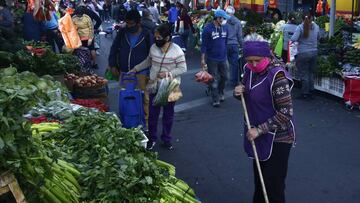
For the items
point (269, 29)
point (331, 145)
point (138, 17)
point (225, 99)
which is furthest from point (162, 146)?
point (269, 29)

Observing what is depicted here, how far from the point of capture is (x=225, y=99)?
36.1 feet

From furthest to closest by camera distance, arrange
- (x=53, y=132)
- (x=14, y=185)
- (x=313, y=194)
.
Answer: (x=313, y=194)
(x=53, y=132)
(x=14, y=185)

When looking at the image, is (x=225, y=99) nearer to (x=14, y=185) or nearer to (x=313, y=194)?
(x=313, y=194)

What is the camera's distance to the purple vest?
4543 mm

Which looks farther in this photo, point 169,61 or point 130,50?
point 130,50

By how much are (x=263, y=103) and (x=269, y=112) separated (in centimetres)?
10

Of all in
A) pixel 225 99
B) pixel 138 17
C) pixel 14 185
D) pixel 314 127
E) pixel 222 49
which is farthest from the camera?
pixel 225 99

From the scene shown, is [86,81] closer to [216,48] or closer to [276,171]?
[216,48]

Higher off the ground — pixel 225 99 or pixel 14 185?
pixel 14 185

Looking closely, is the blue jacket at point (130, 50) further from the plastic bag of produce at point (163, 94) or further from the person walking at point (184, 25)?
the person walking at point (184, 25)

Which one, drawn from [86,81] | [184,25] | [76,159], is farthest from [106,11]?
[76,159]

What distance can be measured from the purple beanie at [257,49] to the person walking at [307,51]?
6.44 metres

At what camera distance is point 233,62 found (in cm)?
1196

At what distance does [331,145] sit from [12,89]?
20.4ft
